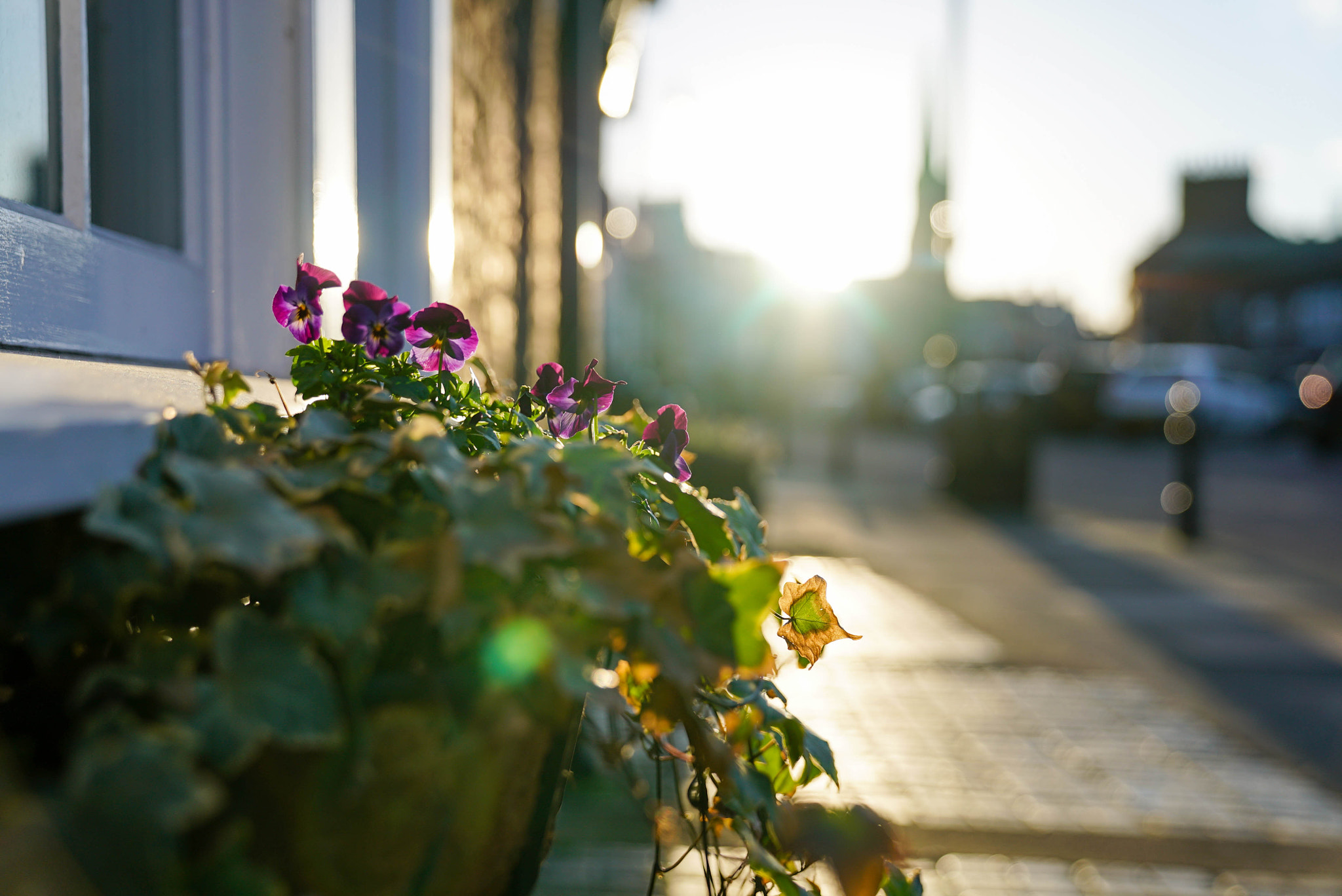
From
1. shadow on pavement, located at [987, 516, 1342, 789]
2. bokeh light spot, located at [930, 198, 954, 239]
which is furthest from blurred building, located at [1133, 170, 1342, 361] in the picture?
shadow on pavement, located at [987, 516, 1342, 789]

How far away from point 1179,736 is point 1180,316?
47056 mm

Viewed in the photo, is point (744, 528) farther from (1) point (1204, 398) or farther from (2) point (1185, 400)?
(1) point (1204, 398)

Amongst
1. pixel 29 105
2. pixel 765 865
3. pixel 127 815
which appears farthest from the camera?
pixel 29 105

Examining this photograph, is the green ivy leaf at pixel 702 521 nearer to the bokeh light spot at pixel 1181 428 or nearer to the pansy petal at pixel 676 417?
the pansy petal at pixel 676 417

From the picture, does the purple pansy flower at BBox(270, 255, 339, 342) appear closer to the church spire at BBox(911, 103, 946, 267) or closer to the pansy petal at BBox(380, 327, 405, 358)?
the pansy petal at BBox(380, 327, 405, 358)

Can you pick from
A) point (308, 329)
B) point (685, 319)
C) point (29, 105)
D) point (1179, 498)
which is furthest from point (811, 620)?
point (685, 319)

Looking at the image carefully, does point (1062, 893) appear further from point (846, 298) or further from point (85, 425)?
point (846, 298)

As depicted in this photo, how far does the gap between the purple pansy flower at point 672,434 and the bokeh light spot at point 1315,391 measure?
19.6 m

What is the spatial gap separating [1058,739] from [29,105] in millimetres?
3592

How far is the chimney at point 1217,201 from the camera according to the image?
4694 cm

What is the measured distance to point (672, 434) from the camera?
44.9 inches

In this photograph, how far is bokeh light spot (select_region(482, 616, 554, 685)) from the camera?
0.67m

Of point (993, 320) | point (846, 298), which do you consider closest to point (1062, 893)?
point (846, 298)

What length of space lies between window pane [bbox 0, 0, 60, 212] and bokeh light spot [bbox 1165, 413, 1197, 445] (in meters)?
8.57
